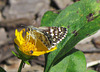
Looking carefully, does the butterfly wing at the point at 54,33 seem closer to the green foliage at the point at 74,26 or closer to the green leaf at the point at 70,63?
the green foliage at the point at 74,26

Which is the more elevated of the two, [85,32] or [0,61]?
[85,32]

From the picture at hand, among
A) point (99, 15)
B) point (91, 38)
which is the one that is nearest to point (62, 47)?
point (99, 15)

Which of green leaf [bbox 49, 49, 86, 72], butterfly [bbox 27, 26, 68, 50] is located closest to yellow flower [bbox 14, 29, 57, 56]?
butterfly [bbox 27, 26, 68, 50]

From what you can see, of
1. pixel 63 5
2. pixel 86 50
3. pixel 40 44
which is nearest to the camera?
pixel 40 44

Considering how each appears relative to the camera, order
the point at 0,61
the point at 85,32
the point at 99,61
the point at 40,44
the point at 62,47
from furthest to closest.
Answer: the point at 0,61
the point at 99,61
the point at 40,44
the point at 62,47
the point at 85,32

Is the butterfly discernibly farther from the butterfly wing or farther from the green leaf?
the green leaf

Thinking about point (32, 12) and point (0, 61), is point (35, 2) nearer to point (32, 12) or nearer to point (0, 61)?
point (32, 12)
